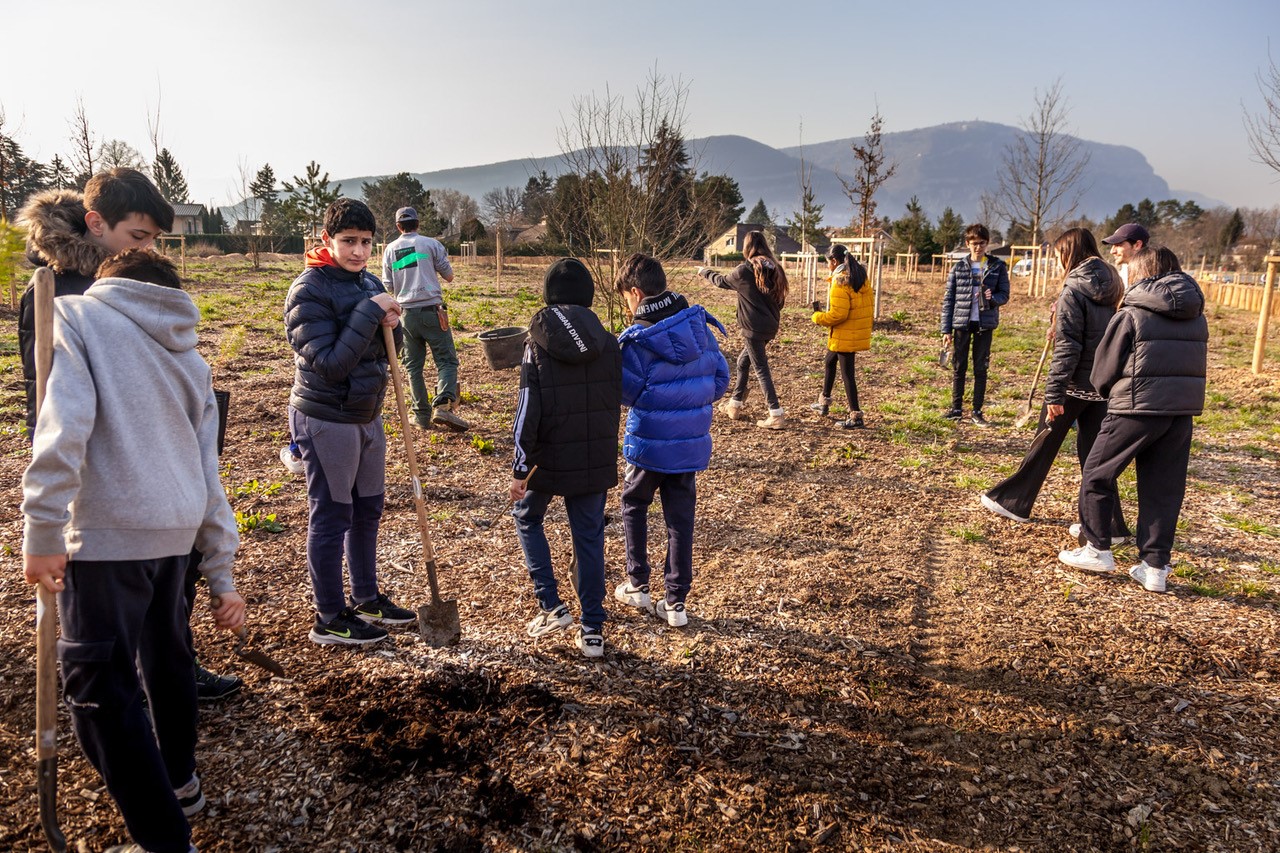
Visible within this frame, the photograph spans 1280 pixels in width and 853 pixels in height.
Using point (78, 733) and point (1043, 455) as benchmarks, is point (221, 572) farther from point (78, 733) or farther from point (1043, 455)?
point (1043, 455)

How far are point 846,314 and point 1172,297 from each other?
371 centimetres

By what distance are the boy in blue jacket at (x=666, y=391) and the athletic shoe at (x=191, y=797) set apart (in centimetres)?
217

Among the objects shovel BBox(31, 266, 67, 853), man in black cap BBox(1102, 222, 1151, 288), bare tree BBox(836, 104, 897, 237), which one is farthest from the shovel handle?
bare tree BBox(836, 104, 897, 237)

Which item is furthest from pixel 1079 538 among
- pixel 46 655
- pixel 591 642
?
pixel 46 655

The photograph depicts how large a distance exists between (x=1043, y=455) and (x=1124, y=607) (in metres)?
1.39

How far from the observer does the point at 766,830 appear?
8.74ft

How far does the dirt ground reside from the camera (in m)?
2.70

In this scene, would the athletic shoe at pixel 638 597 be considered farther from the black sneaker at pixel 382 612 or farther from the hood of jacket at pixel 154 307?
the hood of jacket at pixel 154 307

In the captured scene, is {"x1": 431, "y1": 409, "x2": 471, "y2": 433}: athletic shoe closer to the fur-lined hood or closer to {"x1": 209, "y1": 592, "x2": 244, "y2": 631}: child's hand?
the fur-lined hood

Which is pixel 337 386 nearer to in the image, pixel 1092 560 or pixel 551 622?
pixel 551 622

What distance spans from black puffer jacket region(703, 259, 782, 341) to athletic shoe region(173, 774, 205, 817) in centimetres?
623

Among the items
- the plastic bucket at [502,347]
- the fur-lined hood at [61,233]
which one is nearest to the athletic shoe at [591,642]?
the fur-lined hood at [61,233]

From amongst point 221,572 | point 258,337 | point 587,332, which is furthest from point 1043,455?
point 258,337

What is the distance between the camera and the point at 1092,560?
4.78 meters
